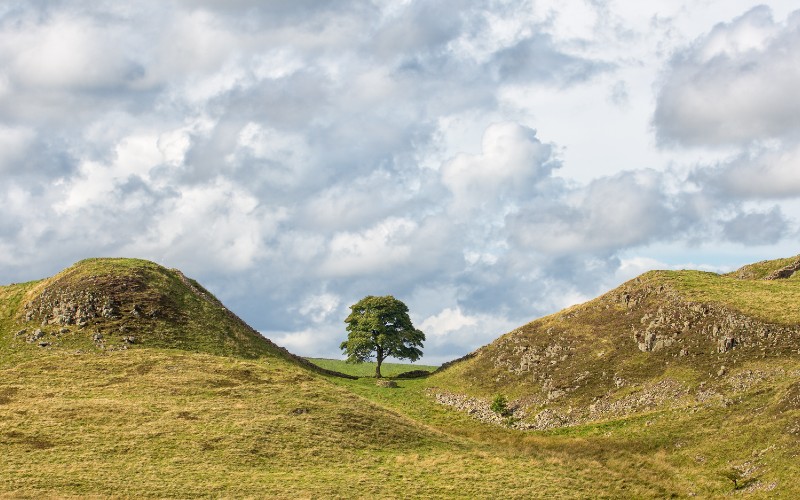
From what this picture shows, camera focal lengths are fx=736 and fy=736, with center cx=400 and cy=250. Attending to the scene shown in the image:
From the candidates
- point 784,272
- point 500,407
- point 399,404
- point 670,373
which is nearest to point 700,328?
point 670,373

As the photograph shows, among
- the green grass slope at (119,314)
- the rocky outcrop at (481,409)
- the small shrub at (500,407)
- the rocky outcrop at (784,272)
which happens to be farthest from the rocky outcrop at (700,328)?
the green grass slope at (119,314)

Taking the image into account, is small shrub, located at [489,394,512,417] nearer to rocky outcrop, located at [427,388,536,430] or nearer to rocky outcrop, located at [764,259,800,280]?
rocky outcrop, located at [427,388,536,430]

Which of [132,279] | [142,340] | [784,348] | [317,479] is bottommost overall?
[317,479]

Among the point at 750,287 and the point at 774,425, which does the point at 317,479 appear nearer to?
the point at 774,425

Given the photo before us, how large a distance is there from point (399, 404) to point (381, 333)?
24647 millimetres

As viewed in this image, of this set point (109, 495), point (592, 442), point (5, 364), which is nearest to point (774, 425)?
point (592, 442)

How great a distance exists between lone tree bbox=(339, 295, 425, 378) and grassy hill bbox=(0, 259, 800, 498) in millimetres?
7507

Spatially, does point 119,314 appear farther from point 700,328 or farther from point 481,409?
point 700,328

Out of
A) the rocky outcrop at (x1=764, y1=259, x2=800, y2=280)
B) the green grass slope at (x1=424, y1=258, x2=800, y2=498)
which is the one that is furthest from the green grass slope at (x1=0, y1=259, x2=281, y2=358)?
the rocky outcrop at (x1=764, y1=259, x2=800, y2=280)

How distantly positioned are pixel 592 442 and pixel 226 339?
166 feet

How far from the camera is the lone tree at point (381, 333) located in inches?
4542

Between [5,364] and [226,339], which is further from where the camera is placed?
[226,339]

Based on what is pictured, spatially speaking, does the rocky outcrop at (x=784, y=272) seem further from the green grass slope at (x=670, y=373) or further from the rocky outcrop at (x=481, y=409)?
the rocky outcrop at (x=481, y=409)

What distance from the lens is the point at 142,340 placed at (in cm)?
9119
